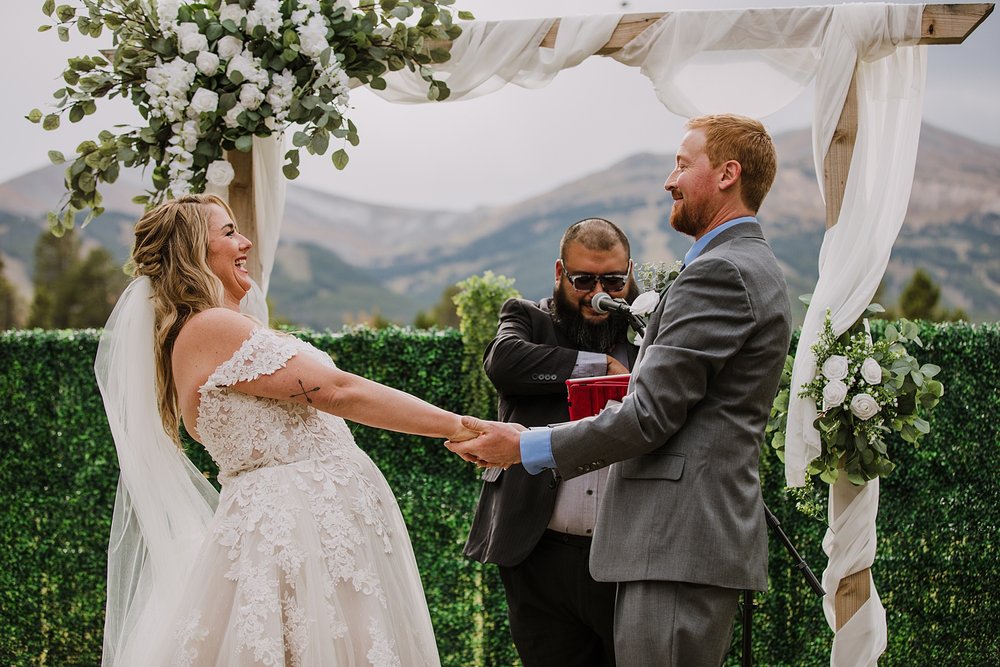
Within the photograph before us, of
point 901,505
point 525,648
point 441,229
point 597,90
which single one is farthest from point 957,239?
Answer: point 525,648

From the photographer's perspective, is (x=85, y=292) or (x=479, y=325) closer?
(x=479, y=325)

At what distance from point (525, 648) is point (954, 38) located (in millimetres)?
3075

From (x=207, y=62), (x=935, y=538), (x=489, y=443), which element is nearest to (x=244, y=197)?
(x=207, y=62)

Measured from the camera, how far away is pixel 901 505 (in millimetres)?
4750

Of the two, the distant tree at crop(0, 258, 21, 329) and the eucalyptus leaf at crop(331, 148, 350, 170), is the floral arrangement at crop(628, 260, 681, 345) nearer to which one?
the eucalyptus leaf at crop(331, 148, 350, 170)

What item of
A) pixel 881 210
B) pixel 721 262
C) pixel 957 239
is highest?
pixel 957 239

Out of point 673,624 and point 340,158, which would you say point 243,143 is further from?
point 673,624

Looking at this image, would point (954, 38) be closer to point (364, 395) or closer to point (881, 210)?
point (881, 210)

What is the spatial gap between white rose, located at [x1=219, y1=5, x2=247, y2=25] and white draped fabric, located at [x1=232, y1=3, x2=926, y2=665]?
37.1 inches

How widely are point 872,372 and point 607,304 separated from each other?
1304 mm

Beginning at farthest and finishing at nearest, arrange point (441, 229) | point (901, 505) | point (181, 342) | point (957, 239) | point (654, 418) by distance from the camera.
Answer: point (441, 229)
point (957, 239)
point (901, 505)
point (181, 342)
point (654, 418)


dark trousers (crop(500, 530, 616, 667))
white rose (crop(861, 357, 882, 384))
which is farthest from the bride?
white rose (crop(861, 357, 882, 384))

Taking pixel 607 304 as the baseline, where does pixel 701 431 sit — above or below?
below

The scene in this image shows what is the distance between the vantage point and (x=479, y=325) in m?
4.86
